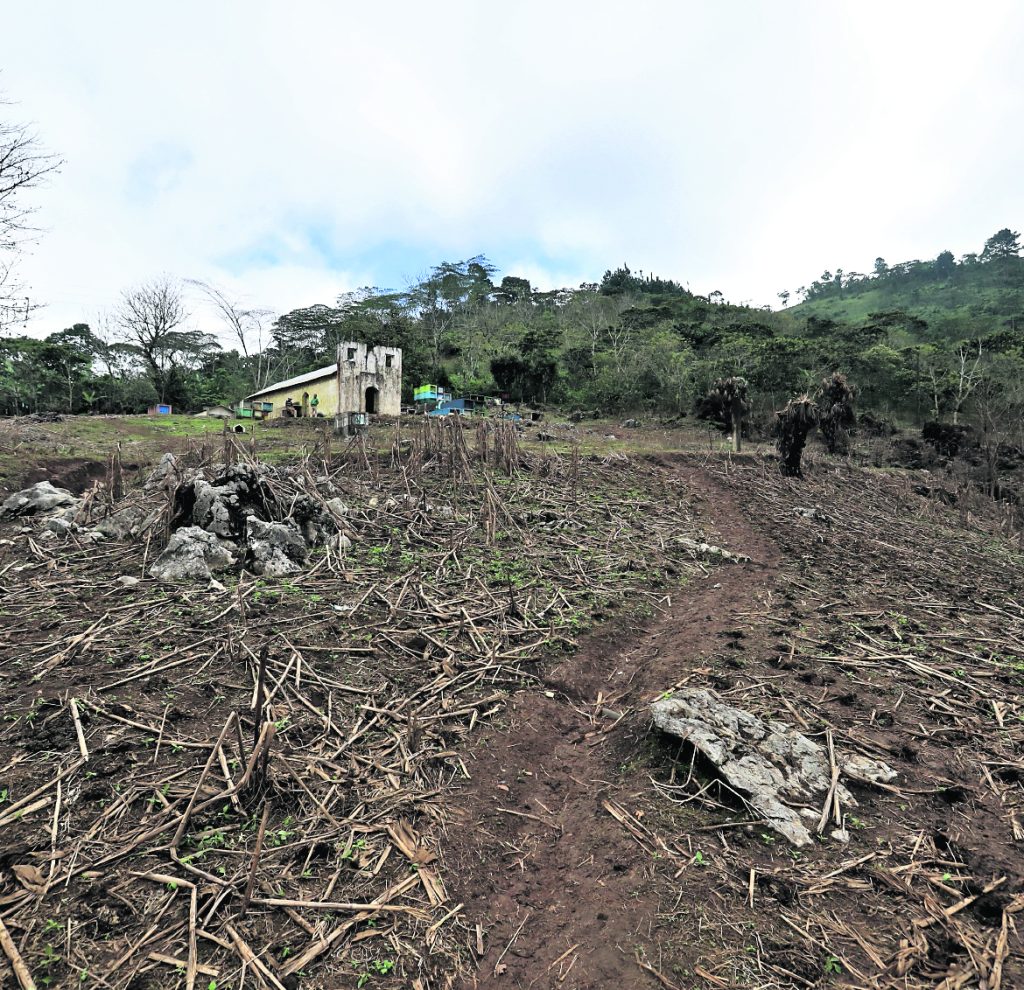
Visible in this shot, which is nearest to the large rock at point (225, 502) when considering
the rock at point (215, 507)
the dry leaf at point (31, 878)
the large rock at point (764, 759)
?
the rock at point (215, 507)

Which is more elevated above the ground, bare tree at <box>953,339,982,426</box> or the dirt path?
bare tree at <box>953,339,982,426</box>

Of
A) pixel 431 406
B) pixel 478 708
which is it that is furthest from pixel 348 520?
pixel 431 406

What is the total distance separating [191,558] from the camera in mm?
5152

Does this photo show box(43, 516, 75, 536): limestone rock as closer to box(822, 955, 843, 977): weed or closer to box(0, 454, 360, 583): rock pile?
box(0, 454, 360, 583): rock pile

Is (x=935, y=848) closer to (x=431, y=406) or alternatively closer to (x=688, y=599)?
(x=688, y=599)

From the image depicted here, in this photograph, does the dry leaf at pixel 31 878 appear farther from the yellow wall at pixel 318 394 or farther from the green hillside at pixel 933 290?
the green hillside at pixel 933 290

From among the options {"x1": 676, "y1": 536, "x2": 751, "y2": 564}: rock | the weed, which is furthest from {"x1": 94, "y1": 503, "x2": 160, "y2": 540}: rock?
{"x1": 676, "y1": 536, "x2": 751, "y2": 564}: rock

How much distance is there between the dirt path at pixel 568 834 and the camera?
2.14m

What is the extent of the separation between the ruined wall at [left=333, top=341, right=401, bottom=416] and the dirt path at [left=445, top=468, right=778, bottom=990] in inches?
870

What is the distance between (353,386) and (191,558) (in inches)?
833

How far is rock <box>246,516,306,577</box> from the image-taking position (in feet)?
17.8

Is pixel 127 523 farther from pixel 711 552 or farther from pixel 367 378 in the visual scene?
pixel 367 378

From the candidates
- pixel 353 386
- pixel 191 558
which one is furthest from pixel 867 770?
pixel 353 386

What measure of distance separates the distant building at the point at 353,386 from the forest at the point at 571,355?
964cm
